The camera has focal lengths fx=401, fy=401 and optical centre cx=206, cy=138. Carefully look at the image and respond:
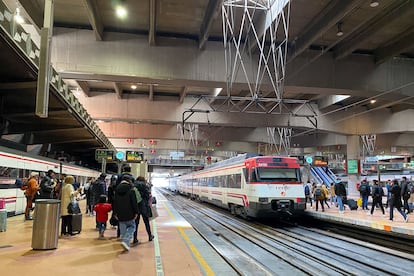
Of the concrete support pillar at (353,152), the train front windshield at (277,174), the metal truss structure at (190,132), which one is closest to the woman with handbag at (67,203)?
the train front windshield at (277,174)

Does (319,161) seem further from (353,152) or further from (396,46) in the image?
(396,46)

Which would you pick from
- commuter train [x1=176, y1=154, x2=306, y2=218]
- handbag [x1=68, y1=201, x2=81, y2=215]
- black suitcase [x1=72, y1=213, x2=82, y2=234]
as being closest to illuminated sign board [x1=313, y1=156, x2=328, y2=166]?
commuter train [x1=176, y1=154, x2=306, y2=218]

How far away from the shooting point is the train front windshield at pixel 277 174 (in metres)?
16.1

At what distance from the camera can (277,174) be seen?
16.5m

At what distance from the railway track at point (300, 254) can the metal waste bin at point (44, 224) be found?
12.2 ft

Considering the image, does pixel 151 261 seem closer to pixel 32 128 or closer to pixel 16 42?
pixel 16 42

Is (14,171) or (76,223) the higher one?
(14,171)

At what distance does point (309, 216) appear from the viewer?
727 inches

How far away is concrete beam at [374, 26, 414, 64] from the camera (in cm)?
1532

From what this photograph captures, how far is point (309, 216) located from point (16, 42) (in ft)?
47.9

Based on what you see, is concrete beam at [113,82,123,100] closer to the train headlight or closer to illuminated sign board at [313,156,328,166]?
the train headlight

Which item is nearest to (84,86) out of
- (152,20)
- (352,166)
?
(152,20)

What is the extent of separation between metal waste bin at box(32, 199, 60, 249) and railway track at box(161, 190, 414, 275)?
3.71 metres

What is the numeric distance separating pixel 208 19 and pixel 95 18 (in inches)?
156
